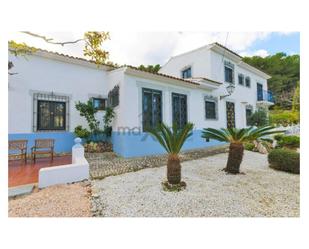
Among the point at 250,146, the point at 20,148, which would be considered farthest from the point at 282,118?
the point at 20,148

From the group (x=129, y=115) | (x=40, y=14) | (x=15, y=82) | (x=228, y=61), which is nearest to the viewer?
(x=40, y=14)

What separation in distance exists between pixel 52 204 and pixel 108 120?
470 centimetres

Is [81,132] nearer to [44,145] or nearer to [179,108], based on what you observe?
[44,145]

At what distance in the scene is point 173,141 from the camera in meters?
3.61

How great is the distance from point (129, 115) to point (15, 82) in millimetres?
4035

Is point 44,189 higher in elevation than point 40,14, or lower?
lower

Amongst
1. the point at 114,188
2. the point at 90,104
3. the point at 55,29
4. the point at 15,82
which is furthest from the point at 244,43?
the point at 15,82

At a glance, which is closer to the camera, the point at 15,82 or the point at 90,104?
the point at 15,82

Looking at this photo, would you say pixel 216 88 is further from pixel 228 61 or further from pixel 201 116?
pixel 228 61

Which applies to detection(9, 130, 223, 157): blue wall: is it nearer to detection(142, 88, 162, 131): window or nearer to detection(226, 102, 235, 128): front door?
detection(142, 88, 162, 131): window

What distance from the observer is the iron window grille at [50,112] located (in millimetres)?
6238

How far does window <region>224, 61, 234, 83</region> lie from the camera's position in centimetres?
1084

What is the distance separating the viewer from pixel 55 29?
124 inches

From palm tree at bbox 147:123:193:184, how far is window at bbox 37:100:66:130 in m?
4.88
